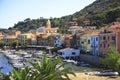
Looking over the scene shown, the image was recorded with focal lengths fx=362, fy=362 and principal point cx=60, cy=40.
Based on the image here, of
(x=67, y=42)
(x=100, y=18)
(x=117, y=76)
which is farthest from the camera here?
(x=100, y=18)

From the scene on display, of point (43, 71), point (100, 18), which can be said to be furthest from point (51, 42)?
point (43, 71)

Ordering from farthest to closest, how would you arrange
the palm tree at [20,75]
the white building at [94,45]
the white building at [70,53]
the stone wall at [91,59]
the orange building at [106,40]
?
the white building at [70,53] < the white building at [94,45] < the orange building at [106,40] < the stone wall at [91,59] < the palm tree at [20,75]

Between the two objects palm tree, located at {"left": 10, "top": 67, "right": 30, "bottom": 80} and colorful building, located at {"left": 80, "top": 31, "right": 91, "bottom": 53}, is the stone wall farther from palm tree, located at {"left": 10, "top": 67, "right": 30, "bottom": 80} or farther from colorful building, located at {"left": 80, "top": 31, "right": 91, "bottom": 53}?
palm tree, located at {"left": 10, "top": 67, "right": 30, "bottom": 80}

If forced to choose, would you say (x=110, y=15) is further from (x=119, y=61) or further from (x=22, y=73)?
(x=22, y=73)

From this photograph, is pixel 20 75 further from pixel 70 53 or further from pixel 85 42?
pixel 85 42

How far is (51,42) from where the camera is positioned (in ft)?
443

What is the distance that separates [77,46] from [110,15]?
35356 millimetres

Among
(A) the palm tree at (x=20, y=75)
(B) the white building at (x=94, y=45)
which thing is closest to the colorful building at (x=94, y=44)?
(B) the white building at (x=94, y=45)

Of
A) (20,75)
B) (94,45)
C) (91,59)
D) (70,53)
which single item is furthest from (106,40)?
(20,75)

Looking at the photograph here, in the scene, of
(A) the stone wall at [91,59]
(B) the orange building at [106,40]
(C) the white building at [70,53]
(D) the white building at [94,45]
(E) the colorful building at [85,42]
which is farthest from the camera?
(E) the colorful building at [85,42]

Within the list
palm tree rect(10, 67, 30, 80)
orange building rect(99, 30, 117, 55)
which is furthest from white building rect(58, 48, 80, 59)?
palm tree rect(10, 67, 30, 80)

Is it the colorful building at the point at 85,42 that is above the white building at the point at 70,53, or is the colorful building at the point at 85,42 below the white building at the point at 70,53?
above

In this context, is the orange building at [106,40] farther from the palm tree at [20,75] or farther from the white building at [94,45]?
the palm tree at [20,75]

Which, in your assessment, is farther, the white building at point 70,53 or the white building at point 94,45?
the white building at point 70,53
